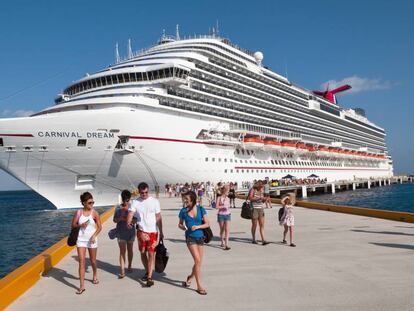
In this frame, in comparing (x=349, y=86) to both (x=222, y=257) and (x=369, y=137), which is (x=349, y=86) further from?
(x=222, y=257)

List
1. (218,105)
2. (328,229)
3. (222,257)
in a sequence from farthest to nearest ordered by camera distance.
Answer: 1. (218,105)
2. (328,229)
3. (222,257)

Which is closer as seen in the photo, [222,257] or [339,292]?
[339,292]

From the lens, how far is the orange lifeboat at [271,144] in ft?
130

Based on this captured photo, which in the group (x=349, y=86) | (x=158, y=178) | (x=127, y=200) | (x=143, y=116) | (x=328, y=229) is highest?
(x=349, y=86)

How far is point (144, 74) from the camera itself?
30.1m

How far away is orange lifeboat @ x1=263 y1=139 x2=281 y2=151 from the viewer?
39.5 m

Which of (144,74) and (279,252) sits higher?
(144,74)

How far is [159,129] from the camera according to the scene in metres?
26.0

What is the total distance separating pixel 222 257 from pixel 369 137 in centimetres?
8597

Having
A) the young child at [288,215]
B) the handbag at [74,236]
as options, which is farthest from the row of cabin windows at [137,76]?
the handbag at [74,236]

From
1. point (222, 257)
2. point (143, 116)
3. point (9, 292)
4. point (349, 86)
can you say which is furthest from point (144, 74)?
point (349, 86)

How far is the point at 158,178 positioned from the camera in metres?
27.1

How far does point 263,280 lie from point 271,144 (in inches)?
→ 1400

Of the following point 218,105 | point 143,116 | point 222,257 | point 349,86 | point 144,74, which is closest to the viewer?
point 222,257
